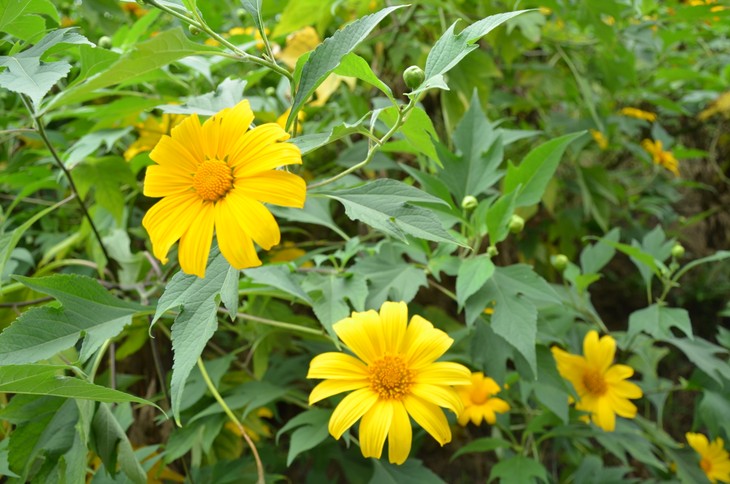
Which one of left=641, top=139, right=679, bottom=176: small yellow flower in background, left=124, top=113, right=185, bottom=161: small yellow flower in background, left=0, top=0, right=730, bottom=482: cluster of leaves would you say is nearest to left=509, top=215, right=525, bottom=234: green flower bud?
left=0, top=0, right=730, bottom=482: cluster of leaves

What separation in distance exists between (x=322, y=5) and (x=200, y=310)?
0.73m

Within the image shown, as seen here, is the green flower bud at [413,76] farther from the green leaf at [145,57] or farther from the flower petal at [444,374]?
the flower petal at [444,374]

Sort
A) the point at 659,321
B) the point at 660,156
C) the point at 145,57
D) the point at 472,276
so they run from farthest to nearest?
1. the point at 660,156
2. the point at 659,321
3. the point at 472,276
4. the point at 145,57

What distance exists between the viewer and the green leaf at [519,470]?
36.2 inches

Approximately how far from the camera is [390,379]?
643mm

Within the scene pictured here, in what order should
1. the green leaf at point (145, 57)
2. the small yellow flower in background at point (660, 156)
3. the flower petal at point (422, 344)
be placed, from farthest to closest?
A: the small yellow flower in background at point (660, 156), the flower petal at point (422, 344), the green leaf at point (145, 57)

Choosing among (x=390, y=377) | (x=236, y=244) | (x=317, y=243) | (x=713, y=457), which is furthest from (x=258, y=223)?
(x=713, y=457)

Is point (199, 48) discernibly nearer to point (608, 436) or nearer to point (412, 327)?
point (412, 327)

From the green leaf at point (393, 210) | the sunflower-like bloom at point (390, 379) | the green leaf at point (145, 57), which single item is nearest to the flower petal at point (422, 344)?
the sunflower-like bloom at point (390, 379)

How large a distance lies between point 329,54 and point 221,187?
16 cm

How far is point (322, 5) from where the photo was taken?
42.0 inches

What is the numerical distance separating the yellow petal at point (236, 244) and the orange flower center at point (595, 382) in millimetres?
691

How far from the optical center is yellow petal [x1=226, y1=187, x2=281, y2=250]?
51 centimetres

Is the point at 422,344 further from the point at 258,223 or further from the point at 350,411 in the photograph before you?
the point at 258,223
